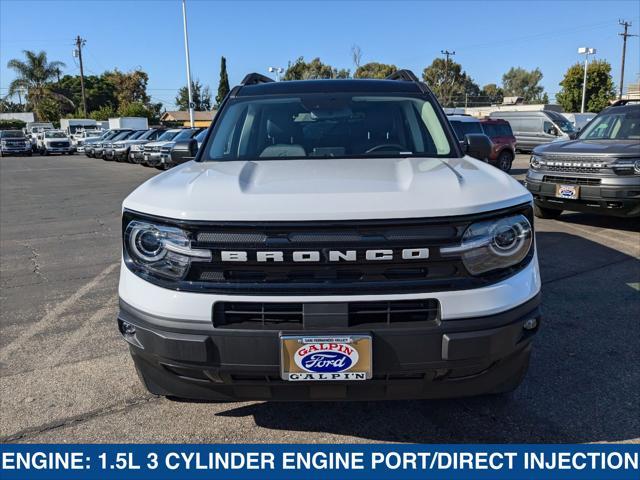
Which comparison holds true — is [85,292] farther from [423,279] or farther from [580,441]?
[580,441]

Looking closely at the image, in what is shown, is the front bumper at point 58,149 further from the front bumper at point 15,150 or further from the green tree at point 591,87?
the green tree at point 591,87

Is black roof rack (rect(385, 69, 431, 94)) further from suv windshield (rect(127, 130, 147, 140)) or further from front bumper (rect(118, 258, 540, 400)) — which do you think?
suv windshield (rect(127, 130, 147, 140))

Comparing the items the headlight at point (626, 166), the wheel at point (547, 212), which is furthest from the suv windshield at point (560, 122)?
the headlight at point (626, 166)

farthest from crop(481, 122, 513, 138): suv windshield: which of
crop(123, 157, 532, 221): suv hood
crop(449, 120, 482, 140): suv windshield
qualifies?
crop(123, 157, 532, 221): suv hood

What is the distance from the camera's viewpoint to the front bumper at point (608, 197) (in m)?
6.84

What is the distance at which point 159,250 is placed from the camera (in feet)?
7.37

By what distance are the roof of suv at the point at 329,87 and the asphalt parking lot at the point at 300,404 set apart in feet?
6.79

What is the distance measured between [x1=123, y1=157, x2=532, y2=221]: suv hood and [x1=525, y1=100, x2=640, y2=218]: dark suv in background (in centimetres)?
510

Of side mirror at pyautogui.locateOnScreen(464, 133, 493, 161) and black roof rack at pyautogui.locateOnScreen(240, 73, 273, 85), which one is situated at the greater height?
black roof rack at pyautogui.locateOnScreen(240, 73, 273, 85)

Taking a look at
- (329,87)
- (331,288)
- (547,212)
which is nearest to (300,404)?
(331,288)

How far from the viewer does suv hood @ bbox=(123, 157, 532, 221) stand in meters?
2.10

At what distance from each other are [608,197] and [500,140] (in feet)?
32.4

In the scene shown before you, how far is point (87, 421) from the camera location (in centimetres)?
283

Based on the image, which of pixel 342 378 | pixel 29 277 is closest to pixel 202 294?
pixel 342 378
